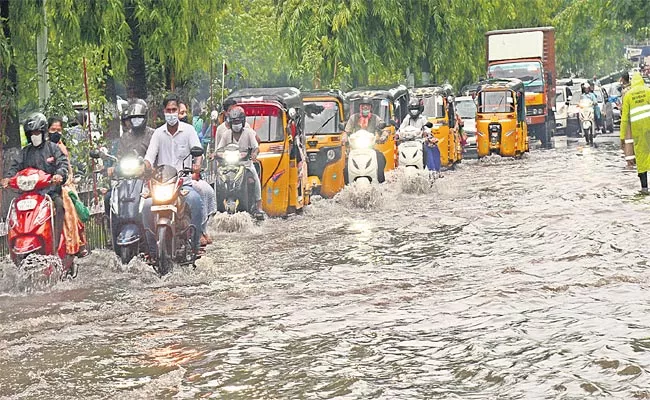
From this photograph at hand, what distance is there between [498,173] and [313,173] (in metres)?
7.07

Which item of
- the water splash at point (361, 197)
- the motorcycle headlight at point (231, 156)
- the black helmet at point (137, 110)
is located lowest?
the water splash at point (361, 197)

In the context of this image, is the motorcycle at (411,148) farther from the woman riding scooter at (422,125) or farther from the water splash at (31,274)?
the water splash at (31,274)

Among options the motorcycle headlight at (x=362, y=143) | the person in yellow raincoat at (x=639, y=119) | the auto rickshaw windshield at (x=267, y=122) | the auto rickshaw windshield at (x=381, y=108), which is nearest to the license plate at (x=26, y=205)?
the auto rickshaw windshield at (x=267, y=122)

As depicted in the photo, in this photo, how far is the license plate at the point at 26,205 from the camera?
12320 millimetres

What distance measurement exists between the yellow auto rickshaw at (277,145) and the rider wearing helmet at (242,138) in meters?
0.73

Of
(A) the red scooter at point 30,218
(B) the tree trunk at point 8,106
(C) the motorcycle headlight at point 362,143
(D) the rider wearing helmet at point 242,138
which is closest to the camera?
(A) the red scooter at point 30,218

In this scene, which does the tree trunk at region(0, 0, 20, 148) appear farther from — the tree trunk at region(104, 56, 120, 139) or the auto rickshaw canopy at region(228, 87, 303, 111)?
the auto rickshaw canopy at region(228, 87, 303, 111)

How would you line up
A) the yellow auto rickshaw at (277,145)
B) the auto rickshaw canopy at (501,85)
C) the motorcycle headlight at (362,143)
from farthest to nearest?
the auto rickshaw canopy at (501,85)
the motorcycle headlight at (362,143)
the yellow auto rickshaw at (277,145)

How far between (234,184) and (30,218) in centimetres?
551

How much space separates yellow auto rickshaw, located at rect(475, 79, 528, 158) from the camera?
3316cm

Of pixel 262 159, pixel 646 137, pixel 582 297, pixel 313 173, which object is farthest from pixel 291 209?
pixel 582 297

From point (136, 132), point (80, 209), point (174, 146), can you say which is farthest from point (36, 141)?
point (174, 146)

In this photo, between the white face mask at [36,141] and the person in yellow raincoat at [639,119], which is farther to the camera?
the person in yellow raincoat at [639,119]

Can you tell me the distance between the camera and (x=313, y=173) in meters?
22.3
